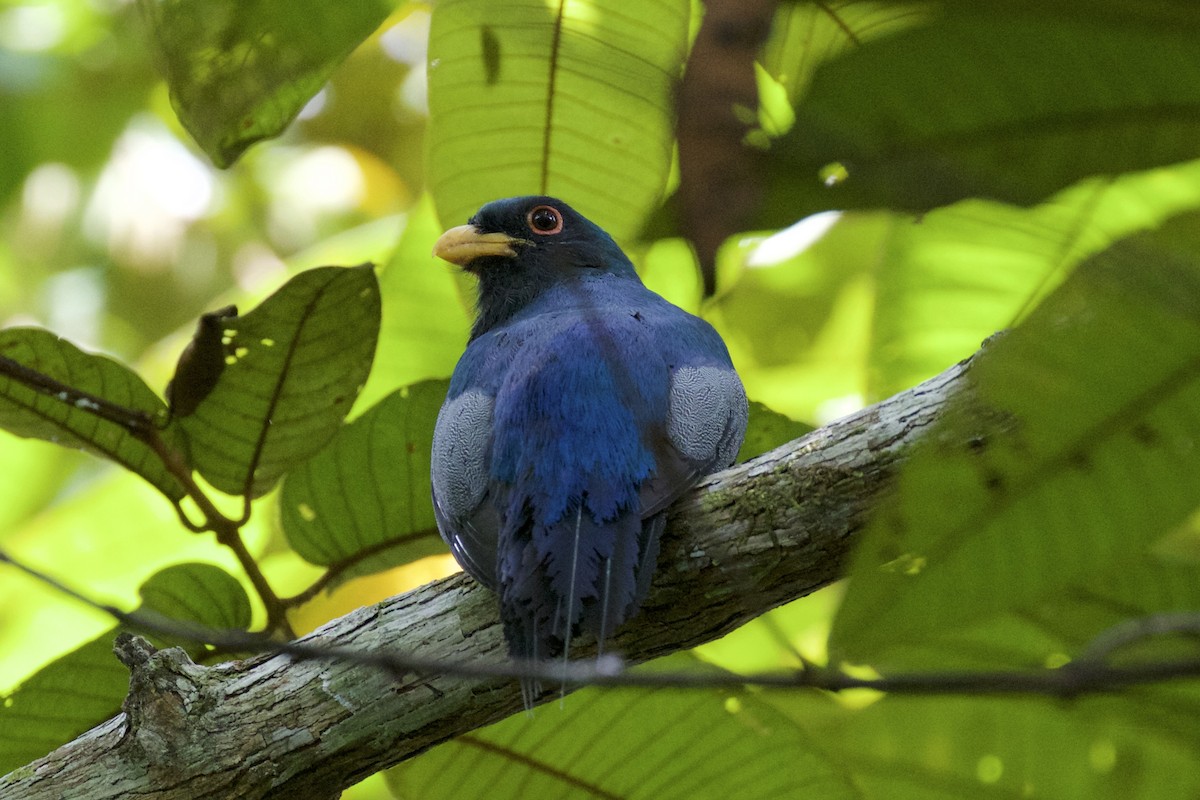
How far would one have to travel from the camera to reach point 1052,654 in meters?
2.42

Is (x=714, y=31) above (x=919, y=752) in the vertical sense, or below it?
above

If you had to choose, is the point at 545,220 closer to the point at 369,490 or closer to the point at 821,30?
the point at 369,490

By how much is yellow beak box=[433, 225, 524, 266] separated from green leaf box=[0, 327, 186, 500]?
0.95 m

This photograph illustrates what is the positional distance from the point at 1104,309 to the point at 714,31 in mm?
417

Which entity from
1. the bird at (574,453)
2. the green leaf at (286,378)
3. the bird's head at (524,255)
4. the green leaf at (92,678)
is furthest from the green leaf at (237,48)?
the bird's head at (524,255)

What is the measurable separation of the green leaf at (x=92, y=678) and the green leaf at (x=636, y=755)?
1.90 ft

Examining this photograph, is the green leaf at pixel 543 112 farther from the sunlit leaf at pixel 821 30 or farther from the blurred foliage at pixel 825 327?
the sunlit leaf at pixel 821 30

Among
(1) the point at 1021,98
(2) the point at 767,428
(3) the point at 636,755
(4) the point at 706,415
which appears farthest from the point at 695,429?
(1) the point at 1021,98

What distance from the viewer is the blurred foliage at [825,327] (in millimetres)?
864

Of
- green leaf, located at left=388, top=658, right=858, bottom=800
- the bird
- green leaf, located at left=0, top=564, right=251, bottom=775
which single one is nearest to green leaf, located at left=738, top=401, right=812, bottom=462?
the bird

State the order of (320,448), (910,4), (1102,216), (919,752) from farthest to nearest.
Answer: (320,448)
(919,752)
(1102,216)
(910,4)

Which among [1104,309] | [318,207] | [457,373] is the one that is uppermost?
[318,207]

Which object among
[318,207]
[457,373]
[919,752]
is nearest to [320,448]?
[457,373]

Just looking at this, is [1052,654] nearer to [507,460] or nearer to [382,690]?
[507,460]
